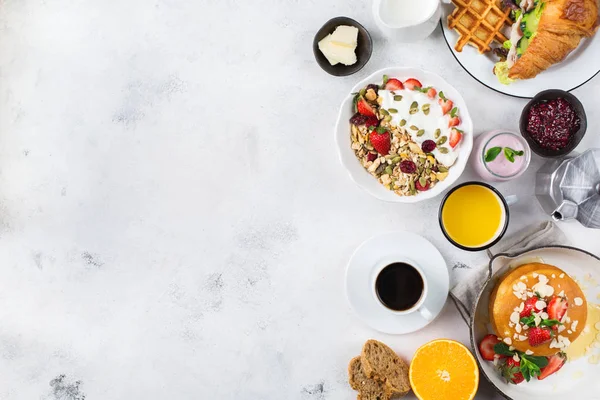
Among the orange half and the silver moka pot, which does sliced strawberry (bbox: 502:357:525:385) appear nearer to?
the orange half

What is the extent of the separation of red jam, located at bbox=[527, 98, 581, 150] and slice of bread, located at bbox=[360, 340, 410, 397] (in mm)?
848

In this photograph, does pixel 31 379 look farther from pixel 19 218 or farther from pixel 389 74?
pixel 389 74

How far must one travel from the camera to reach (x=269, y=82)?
2.23m

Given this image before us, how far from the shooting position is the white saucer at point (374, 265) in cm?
214

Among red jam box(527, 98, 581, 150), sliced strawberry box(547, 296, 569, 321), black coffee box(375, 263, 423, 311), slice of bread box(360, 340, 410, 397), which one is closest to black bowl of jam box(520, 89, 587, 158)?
red jam box(527, 98, 581, 150)

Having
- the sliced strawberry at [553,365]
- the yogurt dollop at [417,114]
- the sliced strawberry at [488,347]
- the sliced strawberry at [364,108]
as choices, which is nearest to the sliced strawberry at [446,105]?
the yogurt dollop at [417,114]

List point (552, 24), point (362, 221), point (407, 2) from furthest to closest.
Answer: point (362, 221) < point (407, 2) < point (552, 24)

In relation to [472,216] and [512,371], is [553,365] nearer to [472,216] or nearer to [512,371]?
[512,371]

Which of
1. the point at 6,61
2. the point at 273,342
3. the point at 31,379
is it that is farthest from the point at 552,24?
the point at 31,379

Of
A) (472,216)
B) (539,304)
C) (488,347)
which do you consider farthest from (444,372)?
(472,216)

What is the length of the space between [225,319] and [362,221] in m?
0.59

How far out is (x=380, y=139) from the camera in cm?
205

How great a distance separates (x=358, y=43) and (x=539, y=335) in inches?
43.4

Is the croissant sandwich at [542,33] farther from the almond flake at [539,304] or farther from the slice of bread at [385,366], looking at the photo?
the slice of bread at [385,366]
